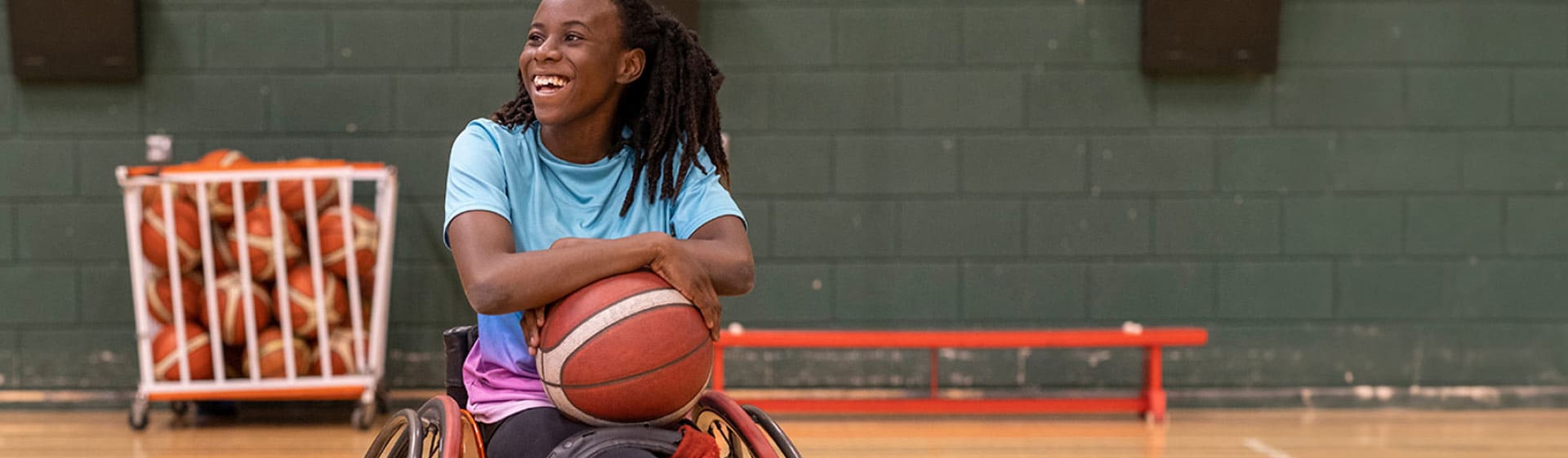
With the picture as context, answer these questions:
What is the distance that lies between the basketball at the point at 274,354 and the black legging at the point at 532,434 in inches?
98.4

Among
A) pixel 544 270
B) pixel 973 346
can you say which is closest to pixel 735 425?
pixel 544 270

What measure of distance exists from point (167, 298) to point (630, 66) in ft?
8.76

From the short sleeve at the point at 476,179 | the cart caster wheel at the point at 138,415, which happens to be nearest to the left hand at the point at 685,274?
the short sleeve at the point at 476,179

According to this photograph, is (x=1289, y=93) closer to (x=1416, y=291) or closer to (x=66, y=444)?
(x=1416, y=291)

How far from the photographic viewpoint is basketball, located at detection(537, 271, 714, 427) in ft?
5.03

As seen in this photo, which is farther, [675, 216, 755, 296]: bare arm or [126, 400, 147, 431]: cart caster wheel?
[126, 400, 147, 431]: cart caster wheel

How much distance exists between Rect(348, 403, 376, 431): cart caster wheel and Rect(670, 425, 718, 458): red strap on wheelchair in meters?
2.59

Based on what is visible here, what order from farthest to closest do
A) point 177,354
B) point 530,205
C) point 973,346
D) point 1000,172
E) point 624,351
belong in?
point 1000,172, point 973,346, point 177,354, point 530,205, point 624,351

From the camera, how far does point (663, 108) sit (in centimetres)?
183

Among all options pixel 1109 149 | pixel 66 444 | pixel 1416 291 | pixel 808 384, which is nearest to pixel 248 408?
pixel 66 444

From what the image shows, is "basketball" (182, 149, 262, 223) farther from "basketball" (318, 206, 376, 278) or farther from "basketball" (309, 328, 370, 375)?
"basketball" (309, 328, 370, 375)

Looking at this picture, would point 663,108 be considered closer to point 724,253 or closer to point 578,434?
point 724,253

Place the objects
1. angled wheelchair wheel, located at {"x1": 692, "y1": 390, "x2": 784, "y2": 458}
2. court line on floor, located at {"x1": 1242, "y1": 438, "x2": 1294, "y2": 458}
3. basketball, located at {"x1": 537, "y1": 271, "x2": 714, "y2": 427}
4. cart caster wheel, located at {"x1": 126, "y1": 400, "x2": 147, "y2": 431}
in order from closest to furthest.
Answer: basketball, located at {"x1": 537, "y1": 271, "x2": 714, "y2": 427} → angled wheelchair wheel, located at {"x1": 692, "y1": 390, "x2": 784, "y2": 458} → court line on floor, located at {"x1": 1242, "y1": 438, "x2": 1294, "y2": 458} → cart caster wheel, located at {"x1": 126, "y1": 400, "x2": 147, "y2": 431}

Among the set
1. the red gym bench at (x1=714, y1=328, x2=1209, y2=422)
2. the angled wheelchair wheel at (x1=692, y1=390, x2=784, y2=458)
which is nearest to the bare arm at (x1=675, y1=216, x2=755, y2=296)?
the angled wheelchair wheel at (x1=692, y1=390, x2=784, y2=458)
